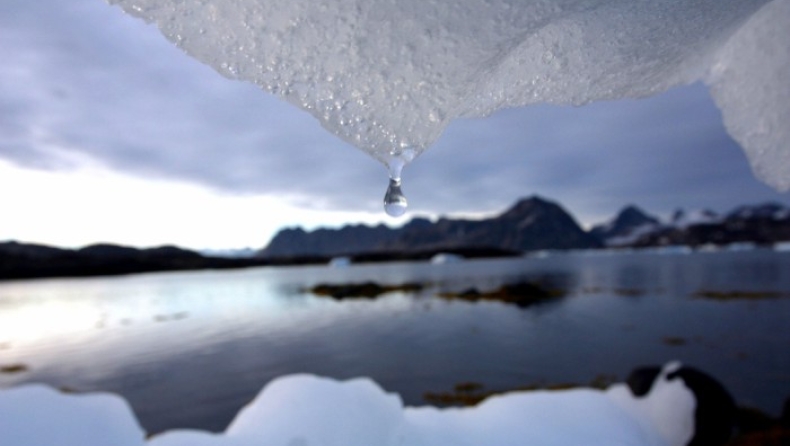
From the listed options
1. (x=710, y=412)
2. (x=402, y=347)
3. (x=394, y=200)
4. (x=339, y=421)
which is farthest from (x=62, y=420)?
(x=402, y=347)

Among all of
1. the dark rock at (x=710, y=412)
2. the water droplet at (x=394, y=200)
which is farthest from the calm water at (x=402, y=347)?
the water droplet at (x=394, y=200)

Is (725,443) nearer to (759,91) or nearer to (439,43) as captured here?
(759,91)

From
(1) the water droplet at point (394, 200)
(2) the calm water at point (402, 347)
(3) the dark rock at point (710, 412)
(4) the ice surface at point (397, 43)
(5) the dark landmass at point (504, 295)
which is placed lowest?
(2) the calm water at point (402, 347)

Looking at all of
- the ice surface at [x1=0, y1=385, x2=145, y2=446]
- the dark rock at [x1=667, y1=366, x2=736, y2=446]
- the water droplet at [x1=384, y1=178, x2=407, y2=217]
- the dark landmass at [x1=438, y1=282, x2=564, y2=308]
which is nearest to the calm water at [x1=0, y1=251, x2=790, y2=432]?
the dark landmass at [x1=438, y1=282, x2=564, y2=308]

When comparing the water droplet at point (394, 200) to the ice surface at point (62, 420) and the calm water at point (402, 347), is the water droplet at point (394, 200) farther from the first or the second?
the calm water at point (402, 347)


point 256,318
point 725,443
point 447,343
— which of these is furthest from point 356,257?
point 725,443

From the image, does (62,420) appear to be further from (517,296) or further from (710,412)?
(517,296)
